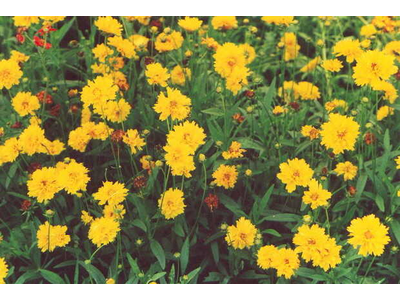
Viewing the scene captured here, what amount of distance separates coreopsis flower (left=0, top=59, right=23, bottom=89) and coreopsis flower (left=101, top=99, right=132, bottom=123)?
1.59ft

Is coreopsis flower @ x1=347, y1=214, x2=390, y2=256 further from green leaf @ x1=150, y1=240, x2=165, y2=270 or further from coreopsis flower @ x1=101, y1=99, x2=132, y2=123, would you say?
coreopsis flower @ x1=101, y1=99, x2=132, y2=123

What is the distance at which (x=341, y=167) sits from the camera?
217cm

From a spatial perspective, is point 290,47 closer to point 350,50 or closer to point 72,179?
point 350,50

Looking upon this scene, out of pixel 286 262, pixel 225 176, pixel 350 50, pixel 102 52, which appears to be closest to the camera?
pixel 286 262

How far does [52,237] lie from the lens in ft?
6.51

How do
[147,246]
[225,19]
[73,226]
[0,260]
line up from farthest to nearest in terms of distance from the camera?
1. [225,19]
2. [73,226]
3. [147,246]
4. [0,260]

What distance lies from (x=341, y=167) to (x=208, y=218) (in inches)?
22.9

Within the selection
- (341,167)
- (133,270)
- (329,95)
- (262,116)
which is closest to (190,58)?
(262,116)

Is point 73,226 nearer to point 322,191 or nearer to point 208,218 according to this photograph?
point 208,218

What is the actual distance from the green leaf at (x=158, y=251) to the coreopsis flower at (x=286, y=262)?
1.32 ft

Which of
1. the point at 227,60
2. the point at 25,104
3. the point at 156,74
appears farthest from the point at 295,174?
the point at 25,104

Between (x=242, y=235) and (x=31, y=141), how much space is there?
0.92 metres

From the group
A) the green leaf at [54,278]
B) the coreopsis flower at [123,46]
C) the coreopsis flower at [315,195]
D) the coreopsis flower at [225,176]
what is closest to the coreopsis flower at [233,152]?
the coreopsis flower at [225,176]

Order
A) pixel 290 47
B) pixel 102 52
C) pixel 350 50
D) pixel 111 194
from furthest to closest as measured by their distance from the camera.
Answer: pixel 290 47 < pixel 102 52 < pixel 350 50 < pixel 111 194
